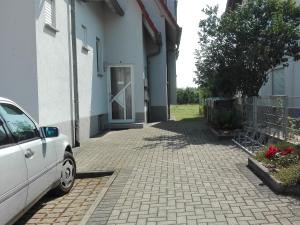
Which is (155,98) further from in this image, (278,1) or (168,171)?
(168,171)

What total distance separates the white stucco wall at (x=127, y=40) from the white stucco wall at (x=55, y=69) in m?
6.59

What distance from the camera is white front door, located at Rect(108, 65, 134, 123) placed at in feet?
63.3

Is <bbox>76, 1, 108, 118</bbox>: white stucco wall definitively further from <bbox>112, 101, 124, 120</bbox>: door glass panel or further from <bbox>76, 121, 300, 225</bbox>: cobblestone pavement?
<bbox>76, 121, 300, 225</bbox>: cobblestone pavement

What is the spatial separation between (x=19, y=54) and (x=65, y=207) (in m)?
4.92

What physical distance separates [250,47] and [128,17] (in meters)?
6.78

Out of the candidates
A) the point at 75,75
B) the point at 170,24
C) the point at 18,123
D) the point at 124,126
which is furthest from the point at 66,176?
the point at 170,24

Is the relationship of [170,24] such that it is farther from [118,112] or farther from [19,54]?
[19,54]

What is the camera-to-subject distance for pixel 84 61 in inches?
586

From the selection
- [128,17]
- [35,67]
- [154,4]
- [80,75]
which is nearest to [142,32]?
[128,17]

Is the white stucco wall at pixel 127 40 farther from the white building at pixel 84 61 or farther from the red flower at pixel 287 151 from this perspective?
the red flower at pixel 287 151

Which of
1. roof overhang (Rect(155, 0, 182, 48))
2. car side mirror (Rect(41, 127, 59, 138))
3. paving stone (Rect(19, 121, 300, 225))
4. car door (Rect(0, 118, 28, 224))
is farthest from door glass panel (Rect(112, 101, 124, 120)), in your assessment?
car door (Rect(0, 118, 28, 224))

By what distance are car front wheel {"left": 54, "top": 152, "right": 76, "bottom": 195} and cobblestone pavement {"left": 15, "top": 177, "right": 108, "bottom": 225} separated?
4.2 inches

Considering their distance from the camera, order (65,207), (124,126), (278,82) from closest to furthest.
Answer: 1. (65,207)
2. (124,126)
3. (278,82)

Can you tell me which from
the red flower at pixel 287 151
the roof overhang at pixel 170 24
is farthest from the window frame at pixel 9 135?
the roof overhang at pixel 170 24
